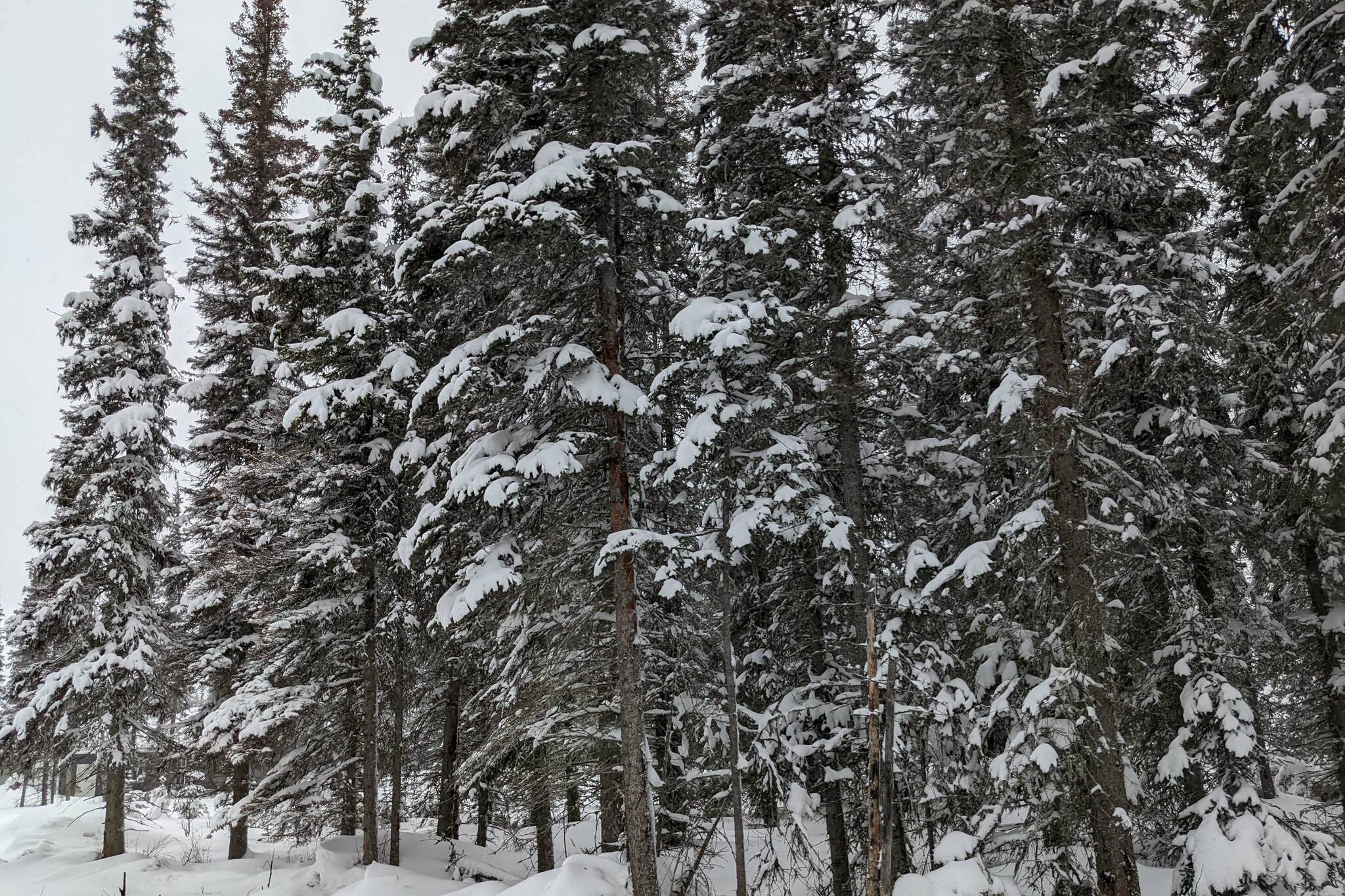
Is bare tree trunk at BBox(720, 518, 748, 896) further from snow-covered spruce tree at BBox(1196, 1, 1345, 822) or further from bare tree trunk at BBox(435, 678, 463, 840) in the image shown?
snow-covered spruce tree at BBox(1196, 1, 1345, 822)

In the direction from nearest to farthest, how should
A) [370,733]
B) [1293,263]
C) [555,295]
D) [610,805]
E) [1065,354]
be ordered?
1. [1065,354]
2. [1293,263]
3. [555,295]
4. [610,805]
5. [370,733]

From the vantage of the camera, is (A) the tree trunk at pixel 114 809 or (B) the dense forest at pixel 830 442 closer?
(B) the dense forest at pixel 830 442

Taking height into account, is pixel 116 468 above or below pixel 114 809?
above

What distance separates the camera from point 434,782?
57.0ft

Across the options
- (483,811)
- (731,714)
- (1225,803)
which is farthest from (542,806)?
(1225,803)

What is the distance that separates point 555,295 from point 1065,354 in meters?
7.76

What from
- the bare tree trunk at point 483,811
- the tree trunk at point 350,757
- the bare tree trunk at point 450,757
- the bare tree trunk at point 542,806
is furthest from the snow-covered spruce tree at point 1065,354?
the tree trunk at point 350,757

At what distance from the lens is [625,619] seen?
9.98m

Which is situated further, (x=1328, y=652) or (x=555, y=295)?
(x=1328, y=652)

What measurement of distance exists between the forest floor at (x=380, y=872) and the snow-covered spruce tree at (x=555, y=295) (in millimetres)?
1522

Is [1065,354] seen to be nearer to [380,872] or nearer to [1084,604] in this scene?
[1084,604]

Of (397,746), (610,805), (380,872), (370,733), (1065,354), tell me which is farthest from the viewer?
(397,746)

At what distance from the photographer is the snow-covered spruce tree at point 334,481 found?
12977 mm

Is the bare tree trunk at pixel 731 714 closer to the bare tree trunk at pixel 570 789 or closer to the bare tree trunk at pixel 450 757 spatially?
the bare tree trunk at pixel 570 789
